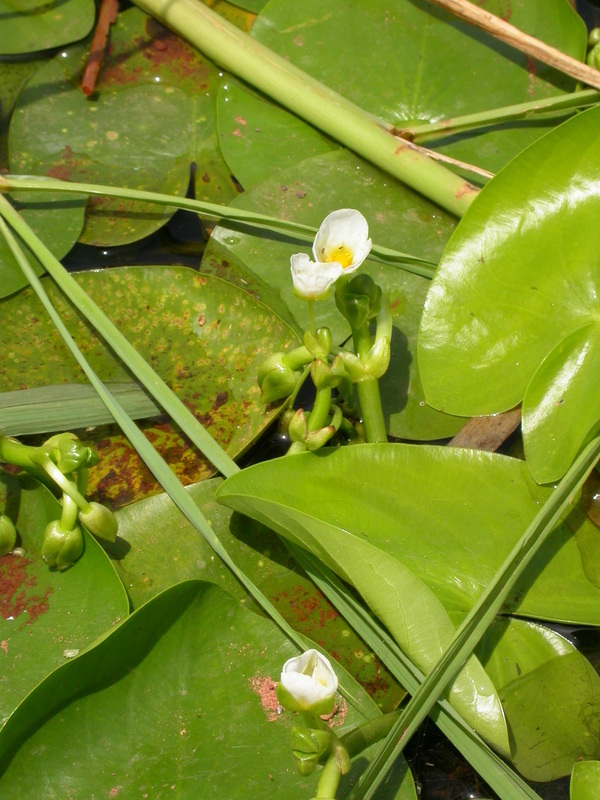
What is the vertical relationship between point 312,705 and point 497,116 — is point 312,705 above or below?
below

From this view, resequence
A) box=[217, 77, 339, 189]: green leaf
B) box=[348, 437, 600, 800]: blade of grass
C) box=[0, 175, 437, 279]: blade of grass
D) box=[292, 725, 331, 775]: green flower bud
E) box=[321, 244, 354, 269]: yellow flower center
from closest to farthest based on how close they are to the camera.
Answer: box=[292, 725, 331, 775]: green flower bud < box=[348, 437, 600, 800]: blade of grass < box=[321, 244, 354, 269]: yellow flower center < box=[0, 175, 437, 279]: blade of grass < box=[217, 77, 339, 189]: green leaf

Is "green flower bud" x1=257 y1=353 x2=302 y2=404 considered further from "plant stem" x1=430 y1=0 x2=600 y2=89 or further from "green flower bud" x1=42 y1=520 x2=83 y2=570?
"plant stem" x1=430 y1=0 x2=600 y2=89

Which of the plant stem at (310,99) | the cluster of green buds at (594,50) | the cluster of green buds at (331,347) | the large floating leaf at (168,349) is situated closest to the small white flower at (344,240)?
the cluster of green buds at (331,347)

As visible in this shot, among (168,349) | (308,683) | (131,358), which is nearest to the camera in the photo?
(308,683)

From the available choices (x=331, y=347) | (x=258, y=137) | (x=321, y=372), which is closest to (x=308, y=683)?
(x=321, y=372)

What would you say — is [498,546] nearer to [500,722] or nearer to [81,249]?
[500,722]

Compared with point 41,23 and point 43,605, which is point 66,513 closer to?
point 43,605

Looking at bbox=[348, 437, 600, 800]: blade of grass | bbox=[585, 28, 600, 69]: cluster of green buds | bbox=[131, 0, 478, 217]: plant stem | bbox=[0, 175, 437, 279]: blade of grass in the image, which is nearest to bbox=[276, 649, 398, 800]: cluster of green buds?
bbox=[348, 437, 600, 800]: blade of grass
